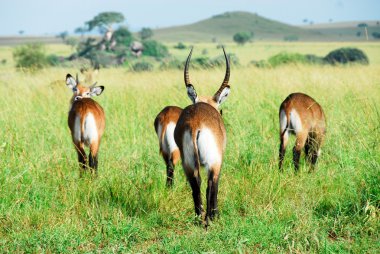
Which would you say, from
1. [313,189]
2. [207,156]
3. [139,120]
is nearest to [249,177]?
[313,189]

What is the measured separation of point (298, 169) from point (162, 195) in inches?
72.8

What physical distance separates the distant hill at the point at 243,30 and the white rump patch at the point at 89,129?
373ft

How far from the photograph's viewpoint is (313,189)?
16.6 ft

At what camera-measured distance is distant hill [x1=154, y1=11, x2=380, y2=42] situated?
4938 inches

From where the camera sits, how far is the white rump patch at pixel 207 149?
166 inches

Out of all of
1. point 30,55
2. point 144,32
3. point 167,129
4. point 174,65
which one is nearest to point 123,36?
point 30,55

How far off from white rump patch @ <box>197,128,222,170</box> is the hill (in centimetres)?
11884

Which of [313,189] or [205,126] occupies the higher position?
[205,126]

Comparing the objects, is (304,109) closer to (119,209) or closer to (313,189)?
(313,189)

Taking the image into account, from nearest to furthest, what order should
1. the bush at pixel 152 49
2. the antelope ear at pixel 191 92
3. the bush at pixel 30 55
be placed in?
the antelope ear at pixel 191 92 < the bush at pixel 30 55 < the bush at pixel 152 49

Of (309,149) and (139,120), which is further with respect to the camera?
(139,120)

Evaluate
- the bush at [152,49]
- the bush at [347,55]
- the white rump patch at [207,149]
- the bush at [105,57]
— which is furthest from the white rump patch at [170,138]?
the bush at [152,49]

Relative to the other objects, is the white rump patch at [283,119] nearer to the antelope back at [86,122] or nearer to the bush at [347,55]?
the antelope back at [86,122]

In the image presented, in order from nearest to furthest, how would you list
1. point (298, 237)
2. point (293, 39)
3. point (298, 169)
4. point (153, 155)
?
point (298, 237), point (298, 169), point (153, 155), point (293, 39)
